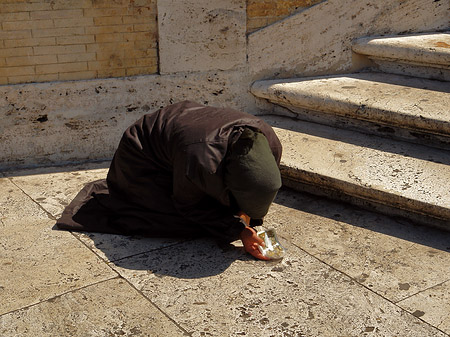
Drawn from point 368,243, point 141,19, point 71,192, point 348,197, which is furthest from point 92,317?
point 141,19

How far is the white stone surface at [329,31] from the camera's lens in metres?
4.76

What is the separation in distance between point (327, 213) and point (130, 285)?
1.34 metres

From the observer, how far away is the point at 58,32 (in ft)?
13.6

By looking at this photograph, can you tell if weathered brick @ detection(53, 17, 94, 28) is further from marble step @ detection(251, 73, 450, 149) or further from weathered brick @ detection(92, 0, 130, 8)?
marble step @ detection(251, 73, 450, 149)

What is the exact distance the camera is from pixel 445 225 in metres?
3.46

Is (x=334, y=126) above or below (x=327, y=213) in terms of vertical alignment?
above

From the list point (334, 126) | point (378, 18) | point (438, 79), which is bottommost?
point (334, 126)

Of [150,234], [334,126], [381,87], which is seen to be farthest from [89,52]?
[381,87]

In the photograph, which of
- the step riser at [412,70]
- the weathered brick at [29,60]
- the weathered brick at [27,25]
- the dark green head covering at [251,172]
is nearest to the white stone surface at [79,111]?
the weathered brick at [29,60]

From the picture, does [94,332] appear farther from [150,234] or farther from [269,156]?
[269,156]

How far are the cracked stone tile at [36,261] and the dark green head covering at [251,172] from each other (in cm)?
74

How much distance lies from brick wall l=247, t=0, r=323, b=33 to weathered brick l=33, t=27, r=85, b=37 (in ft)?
4.09

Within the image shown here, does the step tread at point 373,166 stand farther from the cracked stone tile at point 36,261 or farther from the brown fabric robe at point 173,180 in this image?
the cracked stone tile at point 36,261

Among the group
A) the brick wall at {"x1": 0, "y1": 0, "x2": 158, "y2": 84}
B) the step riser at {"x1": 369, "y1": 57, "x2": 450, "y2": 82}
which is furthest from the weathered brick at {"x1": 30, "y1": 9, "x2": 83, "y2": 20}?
the step riser at {"x1": 369, "y1": 57, "x2": 450, "y2": 82}
